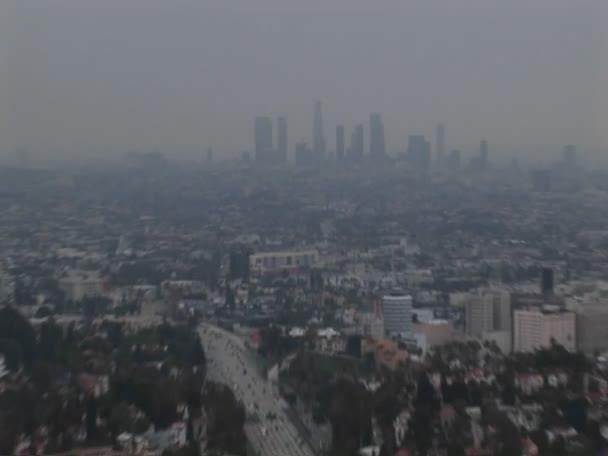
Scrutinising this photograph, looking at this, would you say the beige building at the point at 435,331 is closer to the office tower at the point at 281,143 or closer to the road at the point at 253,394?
the road at the point at 253,394

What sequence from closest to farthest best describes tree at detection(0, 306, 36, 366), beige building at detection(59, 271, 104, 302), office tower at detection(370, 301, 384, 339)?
tree at detection(0, 306, 36, 366)
office tower at detection(370, 301, 384, 339)
beige building at detection(59, 271, 104, 302)

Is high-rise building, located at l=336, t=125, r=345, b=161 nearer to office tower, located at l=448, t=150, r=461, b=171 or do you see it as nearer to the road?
office tower, located at l=448, t=150, r=461, b=171

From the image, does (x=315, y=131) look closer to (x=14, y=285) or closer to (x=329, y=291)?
(x=329, y=291)

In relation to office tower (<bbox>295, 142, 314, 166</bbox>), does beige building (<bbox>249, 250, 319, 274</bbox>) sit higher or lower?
lower

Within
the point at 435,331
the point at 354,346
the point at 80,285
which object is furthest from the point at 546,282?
the point at 80,285

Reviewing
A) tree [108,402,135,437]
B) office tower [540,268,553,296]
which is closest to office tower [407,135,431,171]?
office tower [540,268,553,296]

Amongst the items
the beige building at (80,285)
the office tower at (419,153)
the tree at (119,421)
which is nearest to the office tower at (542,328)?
the tree at (119,421)
